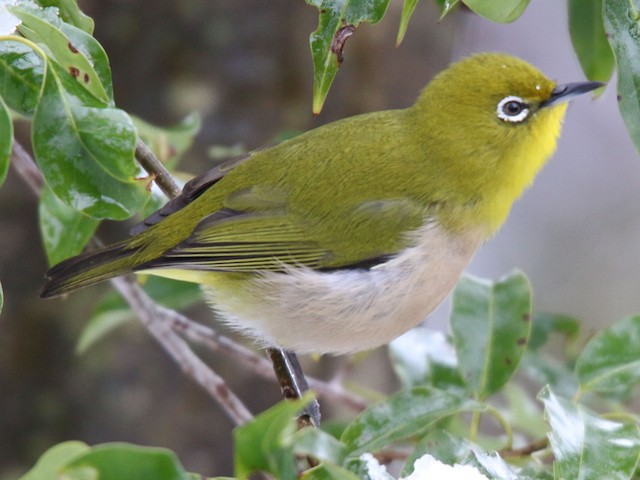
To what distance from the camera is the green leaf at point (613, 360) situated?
2.23m

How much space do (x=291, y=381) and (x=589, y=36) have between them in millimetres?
1124

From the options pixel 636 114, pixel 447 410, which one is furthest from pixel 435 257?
pixel 636 114

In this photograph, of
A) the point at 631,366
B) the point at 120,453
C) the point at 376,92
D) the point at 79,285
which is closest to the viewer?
the point at 120,453

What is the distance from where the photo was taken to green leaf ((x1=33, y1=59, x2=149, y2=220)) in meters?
1.72

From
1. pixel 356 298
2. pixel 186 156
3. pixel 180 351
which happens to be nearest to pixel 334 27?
pixel 356 298

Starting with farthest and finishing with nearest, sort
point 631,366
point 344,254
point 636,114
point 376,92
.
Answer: point 376,92 < point 344,254 < point 631,366 < point 636,114

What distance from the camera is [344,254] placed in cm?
256

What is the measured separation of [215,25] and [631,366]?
7.08ft

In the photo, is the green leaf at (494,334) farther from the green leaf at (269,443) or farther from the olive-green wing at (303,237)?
the green leaf at (269,443)

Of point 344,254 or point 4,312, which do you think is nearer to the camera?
point 344,254

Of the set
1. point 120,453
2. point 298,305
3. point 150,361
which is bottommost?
point 150,361

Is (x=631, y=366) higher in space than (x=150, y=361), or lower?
higher

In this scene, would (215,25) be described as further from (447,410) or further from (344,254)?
(447,410)

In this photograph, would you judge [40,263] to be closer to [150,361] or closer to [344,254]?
[150,361]
